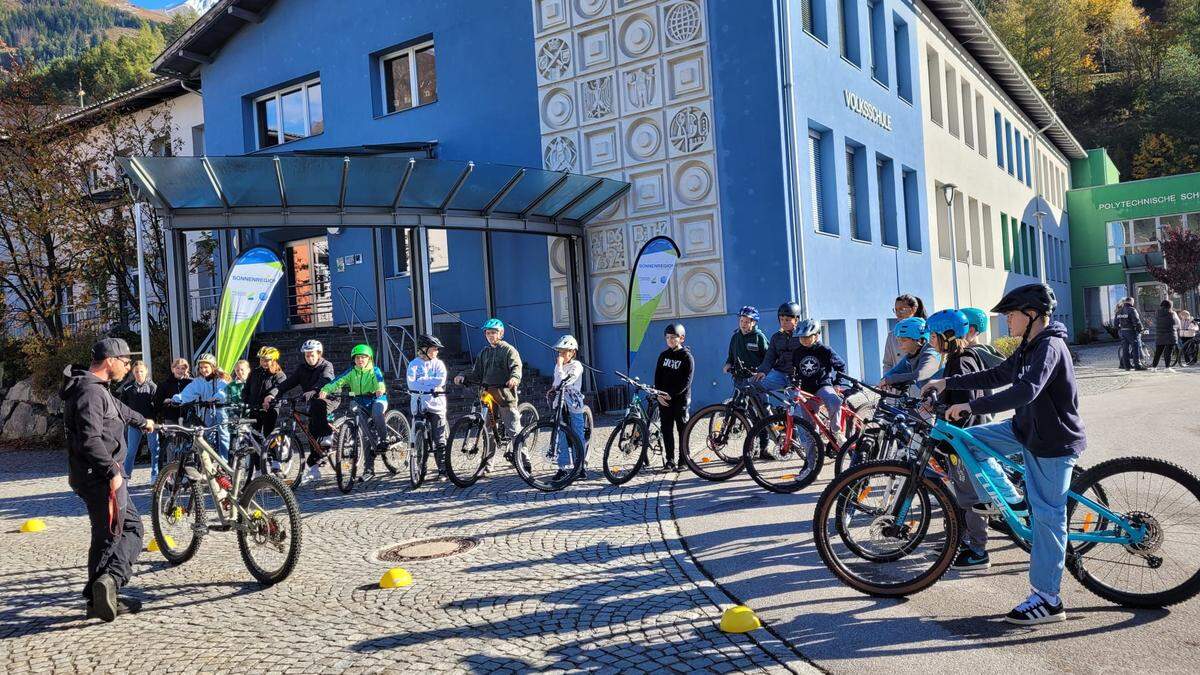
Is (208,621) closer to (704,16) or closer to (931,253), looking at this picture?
(704,16)

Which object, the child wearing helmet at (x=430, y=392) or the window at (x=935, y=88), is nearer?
the child wearing helmet at (x=430, y=392)

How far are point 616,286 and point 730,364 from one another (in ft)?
22.7

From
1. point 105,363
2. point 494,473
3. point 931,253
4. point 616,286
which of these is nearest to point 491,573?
point 105,363

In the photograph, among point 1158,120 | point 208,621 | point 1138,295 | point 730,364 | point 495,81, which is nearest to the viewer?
point 208,621

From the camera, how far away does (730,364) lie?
1063cm

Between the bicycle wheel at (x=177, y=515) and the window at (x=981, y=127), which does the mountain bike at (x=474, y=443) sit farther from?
the window at (x=981, y=127)

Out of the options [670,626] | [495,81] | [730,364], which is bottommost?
[670,626]

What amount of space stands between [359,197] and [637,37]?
6132 mm

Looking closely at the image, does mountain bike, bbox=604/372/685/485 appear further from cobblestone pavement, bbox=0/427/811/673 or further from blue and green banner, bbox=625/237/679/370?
blue and green banner, bbox=625/237/679/370

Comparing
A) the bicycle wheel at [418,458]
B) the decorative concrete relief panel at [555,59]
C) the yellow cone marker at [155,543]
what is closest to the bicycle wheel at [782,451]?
the bicycle wheel at [418,458]

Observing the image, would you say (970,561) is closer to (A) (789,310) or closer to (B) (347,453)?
(A) (789,310)

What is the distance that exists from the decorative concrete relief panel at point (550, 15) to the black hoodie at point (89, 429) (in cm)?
1360

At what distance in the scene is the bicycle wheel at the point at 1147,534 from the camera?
4.61 meters

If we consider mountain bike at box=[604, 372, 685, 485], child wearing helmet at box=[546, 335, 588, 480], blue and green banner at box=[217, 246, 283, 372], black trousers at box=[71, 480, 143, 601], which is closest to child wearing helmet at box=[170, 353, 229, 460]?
blue and green banner at box=[217, 246, 283, 372]
